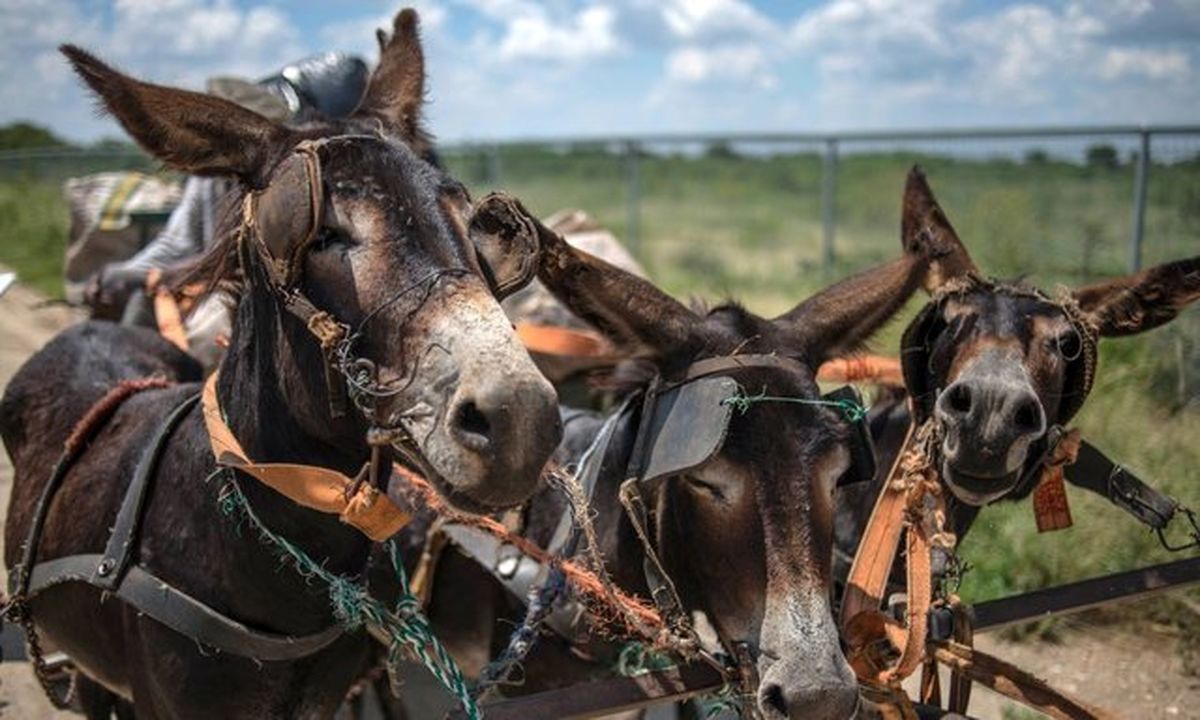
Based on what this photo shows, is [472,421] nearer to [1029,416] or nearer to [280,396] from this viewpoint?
[280,396]

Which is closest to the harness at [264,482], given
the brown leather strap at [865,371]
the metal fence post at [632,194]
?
the brown leather strap at [865,371]

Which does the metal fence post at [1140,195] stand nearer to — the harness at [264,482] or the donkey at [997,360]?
the donkey at [997,360]

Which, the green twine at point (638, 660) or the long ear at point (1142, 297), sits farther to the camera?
the long ear at point (1142, 297)

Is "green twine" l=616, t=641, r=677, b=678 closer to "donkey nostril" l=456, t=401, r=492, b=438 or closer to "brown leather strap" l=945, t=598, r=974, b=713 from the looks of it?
"brown leather strap" l=945, t=598, r=974, b=713

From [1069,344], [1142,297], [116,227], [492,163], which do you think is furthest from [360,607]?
[492,163]

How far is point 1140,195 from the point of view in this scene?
7156 millimetres

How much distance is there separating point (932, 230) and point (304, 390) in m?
2.20

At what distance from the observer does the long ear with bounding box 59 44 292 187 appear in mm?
2074

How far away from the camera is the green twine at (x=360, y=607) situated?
7.62ft

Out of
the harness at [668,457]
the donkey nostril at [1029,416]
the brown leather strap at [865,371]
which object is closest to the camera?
the harness at [668,457]

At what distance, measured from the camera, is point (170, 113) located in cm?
211

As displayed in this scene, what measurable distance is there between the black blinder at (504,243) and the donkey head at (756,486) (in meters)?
0.25

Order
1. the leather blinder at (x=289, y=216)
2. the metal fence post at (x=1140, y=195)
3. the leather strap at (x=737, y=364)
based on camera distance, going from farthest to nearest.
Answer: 1. the metal fence post at (x=1140, y=195)
2. the leather strap at (x=737, y=364)
3. the leather blinder at (x=289, y=216)

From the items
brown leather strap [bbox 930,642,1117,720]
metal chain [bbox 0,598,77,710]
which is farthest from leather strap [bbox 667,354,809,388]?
metal chain [bbox 0,598,77,710]
